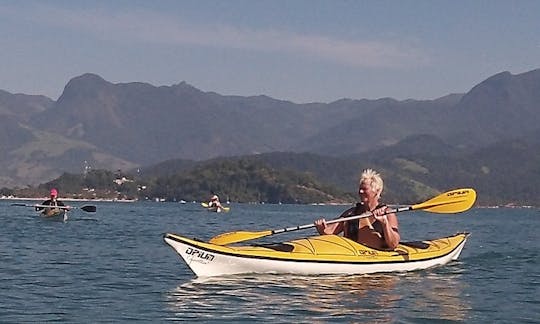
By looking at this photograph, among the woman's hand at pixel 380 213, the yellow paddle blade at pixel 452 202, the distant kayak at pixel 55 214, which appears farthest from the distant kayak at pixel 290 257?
the distant kayak at pixel 55 214

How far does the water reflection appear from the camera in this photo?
14.9 metres

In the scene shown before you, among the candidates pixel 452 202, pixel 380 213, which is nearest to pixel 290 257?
pixel 380 213

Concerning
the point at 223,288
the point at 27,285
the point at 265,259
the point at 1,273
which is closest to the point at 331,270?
the point at 265,259

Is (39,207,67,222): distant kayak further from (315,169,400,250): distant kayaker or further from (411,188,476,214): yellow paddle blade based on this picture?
(315,169,400,250): distant kayaker

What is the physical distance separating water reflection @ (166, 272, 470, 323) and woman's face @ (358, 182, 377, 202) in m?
1.84

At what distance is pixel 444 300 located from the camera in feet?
56.2

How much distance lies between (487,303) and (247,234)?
223 inches

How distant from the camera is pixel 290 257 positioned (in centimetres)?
1889

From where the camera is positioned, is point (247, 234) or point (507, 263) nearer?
point (247, 234)

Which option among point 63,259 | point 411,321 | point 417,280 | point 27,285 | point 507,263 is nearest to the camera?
point 411,321

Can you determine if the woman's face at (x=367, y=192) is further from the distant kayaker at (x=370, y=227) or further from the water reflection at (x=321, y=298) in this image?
the water reflection at (x=321, y=298)

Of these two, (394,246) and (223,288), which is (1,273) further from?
(394,246)

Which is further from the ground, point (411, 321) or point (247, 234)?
point (247, 234)

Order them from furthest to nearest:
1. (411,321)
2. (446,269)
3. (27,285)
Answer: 1. (446,269)
2. (27,285)
3. (411,321)
